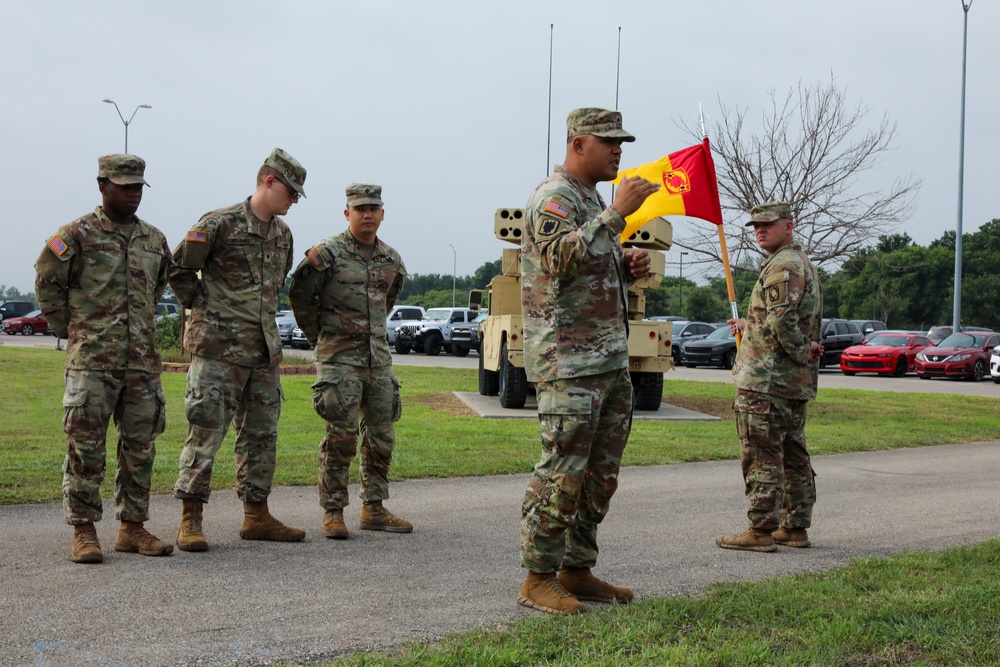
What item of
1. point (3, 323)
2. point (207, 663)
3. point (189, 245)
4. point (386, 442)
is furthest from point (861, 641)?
point (3, 323)

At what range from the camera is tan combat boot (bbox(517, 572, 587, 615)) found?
4.86m

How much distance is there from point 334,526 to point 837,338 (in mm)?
31380

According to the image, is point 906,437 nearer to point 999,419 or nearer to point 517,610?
point 999,419

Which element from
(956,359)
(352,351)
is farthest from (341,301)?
(956,359)

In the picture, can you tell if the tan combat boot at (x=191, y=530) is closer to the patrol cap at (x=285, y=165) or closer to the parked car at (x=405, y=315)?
the patrol cap at (x=285, y=165)

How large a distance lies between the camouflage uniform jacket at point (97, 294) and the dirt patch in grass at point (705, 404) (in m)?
11.3

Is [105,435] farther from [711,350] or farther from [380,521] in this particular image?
[711,350]

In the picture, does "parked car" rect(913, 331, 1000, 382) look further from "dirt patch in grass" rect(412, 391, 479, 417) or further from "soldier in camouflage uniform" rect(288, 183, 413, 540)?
"soldier in camouflage uniform" rect(288, 183, 413, 540)

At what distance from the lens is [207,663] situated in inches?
160

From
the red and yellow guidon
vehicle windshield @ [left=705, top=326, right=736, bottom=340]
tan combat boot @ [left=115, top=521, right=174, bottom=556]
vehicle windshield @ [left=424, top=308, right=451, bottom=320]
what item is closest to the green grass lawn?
tan combat boot @ [left=115, top=521, right=174, bottom=556]

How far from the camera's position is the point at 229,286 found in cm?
647

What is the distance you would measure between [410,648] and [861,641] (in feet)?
5.86

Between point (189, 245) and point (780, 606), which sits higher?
point (189, 245)

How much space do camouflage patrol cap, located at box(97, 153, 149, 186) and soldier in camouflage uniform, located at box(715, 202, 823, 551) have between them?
3.67m
